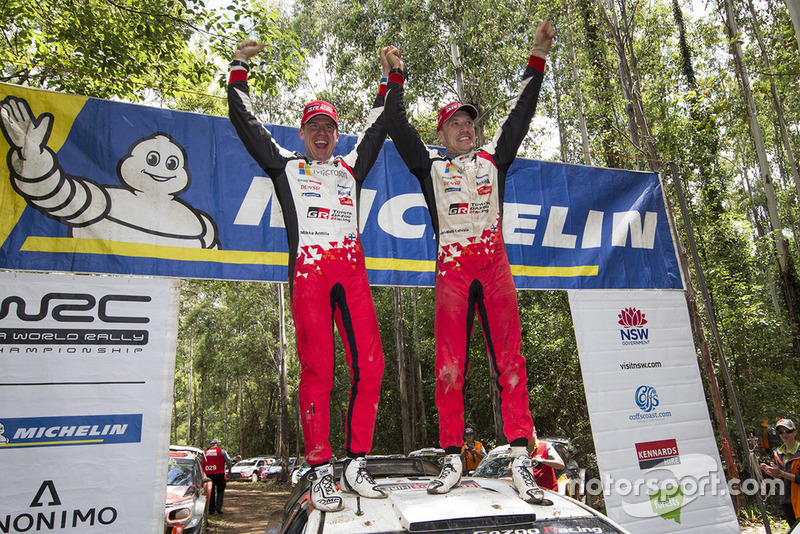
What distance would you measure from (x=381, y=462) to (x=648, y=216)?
4120 mm

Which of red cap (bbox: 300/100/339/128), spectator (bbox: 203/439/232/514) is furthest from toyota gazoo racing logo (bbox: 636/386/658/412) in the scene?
spectator (bbox: 203/439/232/514)

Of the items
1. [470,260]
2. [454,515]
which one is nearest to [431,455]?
[470,260]

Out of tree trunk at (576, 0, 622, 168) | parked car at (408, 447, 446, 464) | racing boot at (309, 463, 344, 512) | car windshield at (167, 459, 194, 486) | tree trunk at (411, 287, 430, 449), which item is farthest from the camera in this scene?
tree trunk at (411, 287, 430, 449)

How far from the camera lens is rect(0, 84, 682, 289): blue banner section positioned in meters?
4.11

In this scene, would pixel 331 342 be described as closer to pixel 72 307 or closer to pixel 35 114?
pixel 72 307

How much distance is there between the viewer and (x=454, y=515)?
216cm

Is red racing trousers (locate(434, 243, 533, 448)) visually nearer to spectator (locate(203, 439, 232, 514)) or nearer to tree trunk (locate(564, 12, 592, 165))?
spectator (locate(203, 439, 232, 514))

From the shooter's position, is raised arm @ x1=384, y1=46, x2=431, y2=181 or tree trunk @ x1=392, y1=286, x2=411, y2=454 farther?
tree trunk @ x1=392, y1=286, x2=411, y2=454

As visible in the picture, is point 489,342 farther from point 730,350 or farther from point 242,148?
point 730,350

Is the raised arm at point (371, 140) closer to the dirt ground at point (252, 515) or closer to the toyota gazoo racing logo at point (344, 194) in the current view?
the toyota gazoo racing logo at point (344, 194)

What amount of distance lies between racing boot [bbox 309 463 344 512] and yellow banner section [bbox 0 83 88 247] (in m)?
2.83

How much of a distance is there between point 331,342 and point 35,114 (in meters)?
2.86

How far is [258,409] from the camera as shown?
4172 cm

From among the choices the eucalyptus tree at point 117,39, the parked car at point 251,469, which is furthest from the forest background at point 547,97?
the parked car at point 251,469
